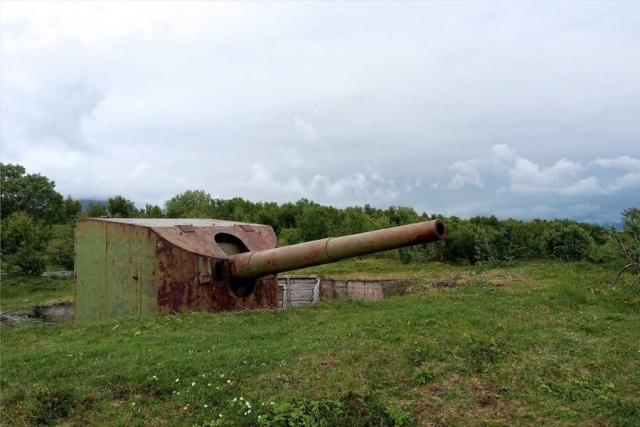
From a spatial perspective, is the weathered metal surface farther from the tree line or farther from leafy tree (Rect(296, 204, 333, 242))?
leafy tree (Rect(296, 204, 333, 242))

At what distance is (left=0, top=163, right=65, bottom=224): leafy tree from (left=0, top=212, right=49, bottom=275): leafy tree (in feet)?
57.0

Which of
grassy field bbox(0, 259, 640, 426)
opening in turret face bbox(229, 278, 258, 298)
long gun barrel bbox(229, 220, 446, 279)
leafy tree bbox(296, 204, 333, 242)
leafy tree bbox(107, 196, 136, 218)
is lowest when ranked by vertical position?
grassy field bbox(0, 259, 640, 426)

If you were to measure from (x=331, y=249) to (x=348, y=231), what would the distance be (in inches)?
644

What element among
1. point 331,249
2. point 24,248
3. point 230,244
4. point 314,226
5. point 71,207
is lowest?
point 331,249

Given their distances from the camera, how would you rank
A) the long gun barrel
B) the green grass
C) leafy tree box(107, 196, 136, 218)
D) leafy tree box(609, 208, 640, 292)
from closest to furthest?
1. the long gun barrel
2. leafy tree box(609, 208, 640, 292)
3. the green grass
4. leafy tree box(107, 196, 136, 218)

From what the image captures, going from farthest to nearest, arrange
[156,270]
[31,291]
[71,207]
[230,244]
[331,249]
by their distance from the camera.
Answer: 1. [71,207]
2. [31,291]
3. [230,244]
4. [156,270]
5. [331,249]

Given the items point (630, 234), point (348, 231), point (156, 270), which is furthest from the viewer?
point (348, 231)

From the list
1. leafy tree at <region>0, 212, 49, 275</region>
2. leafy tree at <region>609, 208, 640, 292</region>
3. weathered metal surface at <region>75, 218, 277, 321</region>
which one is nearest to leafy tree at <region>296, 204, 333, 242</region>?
leafy tree at <region>0, 212, 49, 275</region>

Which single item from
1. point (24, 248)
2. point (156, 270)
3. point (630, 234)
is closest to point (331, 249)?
point (156, 270)

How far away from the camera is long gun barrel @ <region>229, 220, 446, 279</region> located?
6891mm

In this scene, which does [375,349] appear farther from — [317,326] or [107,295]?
[107,295]

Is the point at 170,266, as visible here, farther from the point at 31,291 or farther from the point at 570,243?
the point at 31,291

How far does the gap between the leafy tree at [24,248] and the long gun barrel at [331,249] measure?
12303 mm

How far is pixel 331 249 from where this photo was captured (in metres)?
Result: 7.89
